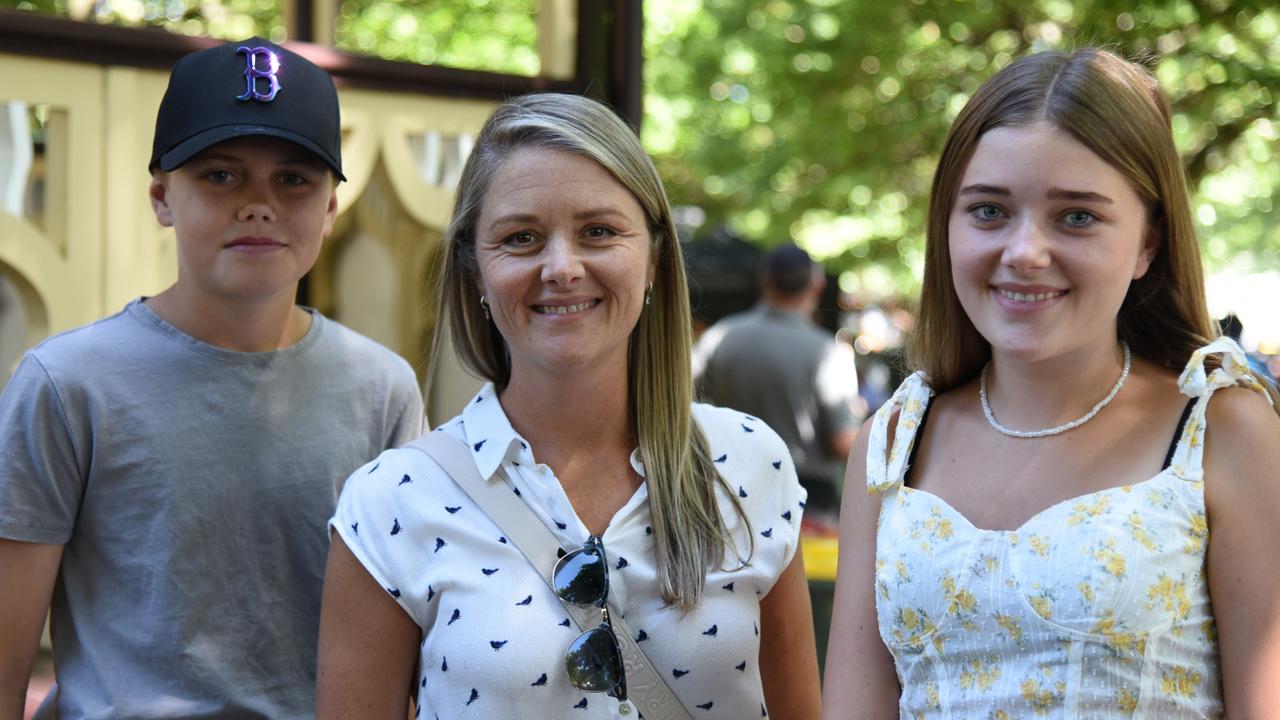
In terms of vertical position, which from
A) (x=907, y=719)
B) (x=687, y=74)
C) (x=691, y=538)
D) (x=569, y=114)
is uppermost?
(x=687, y=74)

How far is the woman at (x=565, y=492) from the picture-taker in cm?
217

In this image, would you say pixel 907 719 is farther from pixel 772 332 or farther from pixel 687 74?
pixel 687 74

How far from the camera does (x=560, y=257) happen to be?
2248mm

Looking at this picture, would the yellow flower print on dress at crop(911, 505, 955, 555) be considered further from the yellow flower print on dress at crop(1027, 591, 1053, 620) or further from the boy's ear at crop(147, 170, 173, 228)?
the boy's ear at crop(147, 170, 173, 228)

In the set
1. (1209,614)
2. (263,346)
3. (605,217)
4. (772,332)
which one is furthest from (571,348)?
(772,332)

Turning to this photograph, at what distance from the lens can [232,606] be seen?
8.02 ft

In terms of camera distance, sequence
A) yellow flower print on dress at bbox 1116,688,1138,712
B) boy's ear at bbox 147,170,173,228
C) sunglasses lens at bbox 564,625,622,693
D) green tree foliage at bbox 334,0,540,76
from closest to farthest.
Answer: yellow flower print on dress at bbox 1116,688,1138,712 → sunglasses lens at bbox 564,625,622,693 → boy's ear at bbox 147,170,173,228 → green tree foliage at bbox 334,0,540,76

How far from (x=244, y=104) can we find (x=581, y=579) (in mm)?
1054

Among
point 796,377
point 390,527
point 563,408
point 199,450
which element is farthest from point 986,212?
point 796,377

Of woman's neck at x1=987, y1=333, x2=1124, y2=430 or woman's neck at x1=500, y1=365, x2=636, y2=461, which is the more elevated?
woman's neck at x1=987, y1=333, x2=1124, y2=430

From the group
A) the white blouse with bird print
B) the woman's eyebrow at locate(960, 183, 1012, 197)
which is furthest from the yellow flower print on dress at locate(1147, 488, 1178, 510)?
the white blouse with bird print

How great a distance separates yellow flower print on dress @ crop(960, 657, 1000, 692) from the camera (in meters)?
1.90

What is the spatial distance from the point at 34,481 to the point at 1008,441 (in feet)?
5.24

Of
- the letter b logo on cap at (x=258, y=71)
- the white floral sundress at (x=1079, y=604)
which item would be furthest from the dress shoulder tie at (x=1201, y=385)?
the letter b logo on cap at (x=258, y=71)
